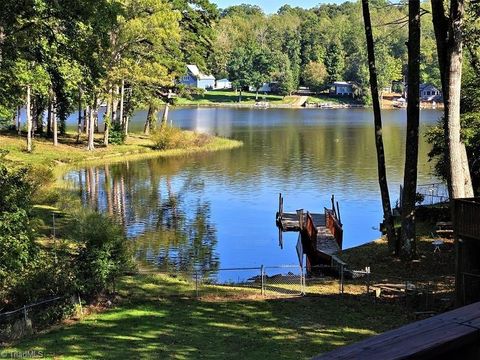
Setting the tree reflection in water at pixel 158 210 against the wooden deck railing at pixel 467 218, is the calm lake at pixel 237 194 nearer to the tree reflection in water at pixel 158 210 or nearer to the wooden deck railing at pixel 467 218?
the tree reflection in water at pixel 158 210

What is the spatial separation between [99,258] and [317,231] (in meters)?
12.7

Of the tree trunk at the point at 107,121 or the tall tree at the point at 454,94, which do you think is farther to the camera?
the tree trunk at the point at 107,121

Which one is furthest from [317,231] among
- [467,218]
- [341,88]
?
[341,88]

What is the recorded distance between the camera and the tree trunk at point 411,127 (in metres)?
18.0

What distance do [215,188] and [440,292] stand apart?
2346cm

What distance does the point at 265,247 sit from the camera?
81.9 feet

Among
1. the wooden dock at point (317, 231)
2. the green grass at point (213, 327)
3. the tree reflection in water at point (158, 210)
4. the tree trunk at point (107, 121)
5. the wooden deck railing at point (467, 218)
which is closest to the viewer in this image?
the green grass at point (213, 327)

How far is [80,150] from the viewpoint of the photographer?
4897 centimetres

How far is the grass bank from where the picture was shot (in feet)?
140

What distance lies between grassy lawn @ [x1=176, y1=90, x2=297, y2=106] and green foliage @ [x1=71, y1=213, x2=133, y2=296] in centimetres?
12398

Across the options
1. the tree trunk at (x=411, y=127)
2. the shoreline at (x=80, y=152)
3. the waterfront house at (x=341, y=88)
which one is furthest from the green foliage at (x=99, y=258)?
the waterfront house at (x=341, y=88)

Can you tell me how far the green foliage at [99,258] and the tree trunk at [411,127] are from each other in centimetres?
906

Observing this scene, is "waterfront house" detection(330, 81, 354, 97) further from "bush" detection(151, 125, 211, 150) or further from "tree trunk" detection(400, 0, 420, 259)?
"tree trunk" detection(400, 0, 420, 259)

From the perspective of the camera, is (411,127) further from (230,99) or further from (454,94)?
(230,99)
